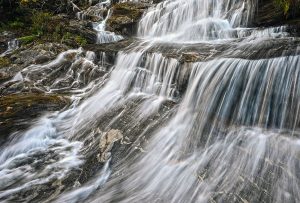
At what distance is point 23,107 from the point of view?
8.39 meters

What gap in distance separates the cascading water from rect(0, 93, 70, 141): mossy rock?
11.2 inches

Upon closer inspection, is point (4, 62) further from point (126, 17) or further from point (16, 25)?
point (126, 17)

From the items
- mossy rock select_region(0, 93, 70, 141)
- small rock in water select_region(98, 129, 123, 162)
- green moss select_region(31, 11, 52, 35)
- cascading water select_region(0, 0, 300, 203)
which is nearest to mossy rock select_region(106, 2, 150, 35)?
green moss select_region(31, 11, 52, 35)

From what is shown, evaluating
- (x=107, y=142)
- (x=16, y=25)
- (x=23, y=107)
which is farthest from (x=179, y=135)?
(x=16, y=25)

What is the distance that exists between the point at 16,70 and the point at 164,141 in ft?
24.1

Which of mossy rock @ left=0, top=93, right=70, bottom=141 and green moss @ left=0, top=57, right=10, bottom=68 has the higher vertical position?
green moss @ left=0, top=57, right=10, bottom=68

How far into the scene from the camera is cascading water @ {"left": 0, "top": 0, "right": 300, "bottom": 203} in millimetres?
5113

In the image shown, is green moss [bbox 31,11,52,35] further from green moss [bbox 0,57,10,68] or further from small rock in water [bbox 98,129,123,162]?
small rock in water [bbox 98,129,123,162]

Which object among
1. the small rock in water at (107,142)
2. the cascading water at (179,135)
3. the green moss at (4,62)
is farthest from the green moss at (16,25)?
the small rock in water at (107,142)

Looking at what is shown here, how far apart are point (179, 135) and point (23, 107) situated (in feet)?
14.2

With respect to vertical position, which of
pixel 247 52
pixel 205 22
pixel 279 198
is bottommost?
pixel 279 198

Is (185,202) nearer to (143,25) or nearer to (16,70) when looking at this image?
(16,70)

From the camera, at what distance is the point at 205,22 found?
11.4 m

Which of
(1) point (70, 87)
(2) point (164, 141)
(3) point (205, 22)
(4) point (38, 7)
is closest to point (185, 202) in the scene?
(2) point (164, 141)
